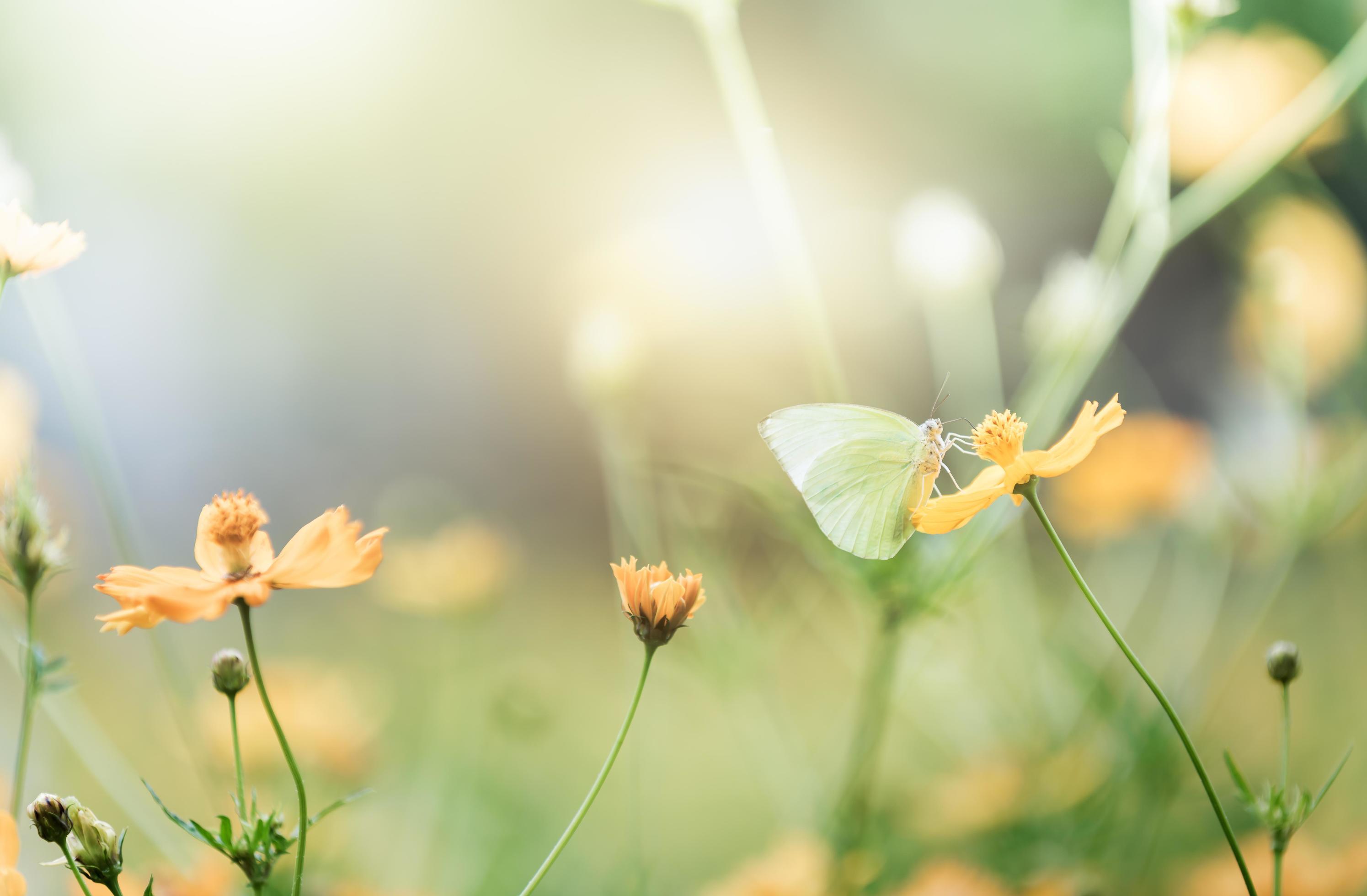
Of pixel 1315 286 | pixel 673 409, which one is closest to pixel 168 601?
pixel 1315 286

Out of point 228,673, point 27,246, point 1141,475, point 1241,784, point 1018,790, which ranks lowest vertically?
point 1018,790

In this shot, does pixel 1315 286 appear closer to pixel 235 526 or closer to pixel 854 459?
pixel 854 459

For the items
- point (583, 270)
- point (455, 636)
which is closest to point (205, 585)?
point (455, 636)

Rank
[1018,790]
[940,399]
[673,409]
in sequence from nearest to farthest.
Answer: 1. [940,399]
2. [1018,790]
3. [673,409]

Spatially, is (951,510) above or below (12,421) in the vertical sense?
below

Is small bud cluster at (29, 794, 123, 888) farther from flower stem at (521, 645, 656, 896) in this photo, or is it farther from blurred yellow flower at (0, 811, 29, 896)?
flower stem at (521, 645, 656, 896)

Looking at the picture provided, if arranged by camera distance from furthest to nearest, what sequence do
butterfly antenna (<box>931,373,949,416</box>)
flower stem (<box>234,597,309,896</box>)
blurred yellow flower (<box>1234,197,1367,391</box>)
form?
blurred yellow flower (<box>1234,197,1367,391</box>), butterfly antenna (<box>931,373,949,416</box>), flower stem (<box>234,597,309,896</box>)

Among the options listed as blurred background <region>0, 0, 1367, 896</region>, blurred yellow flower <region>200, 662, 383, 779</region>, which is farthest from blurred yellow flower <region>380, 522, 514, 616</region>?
blurred yellow flower <region>200, 662, 383, 779</region>

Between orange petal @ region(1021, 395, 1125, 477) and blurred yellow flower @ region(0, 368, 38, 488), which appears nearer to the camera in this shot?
orange petal @ region(1021, 395, 1125, 477)
